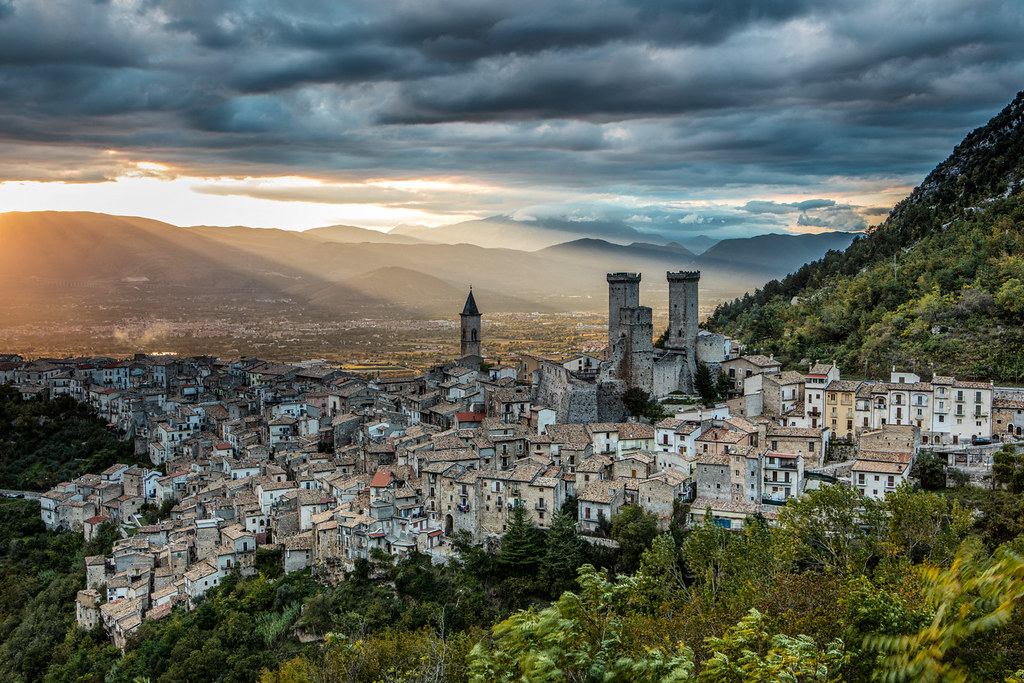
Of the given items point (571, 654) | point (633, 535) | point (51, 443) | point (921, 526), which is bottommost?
point (51, 443)

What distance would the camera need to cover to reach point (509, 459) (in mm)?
30656

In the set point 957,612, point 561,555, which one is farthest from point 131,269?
point 957,612

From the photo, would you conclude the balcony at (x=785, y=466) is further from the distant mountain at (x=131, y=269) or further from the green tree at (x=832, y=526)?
the distant mountain at (x=131, y=269)

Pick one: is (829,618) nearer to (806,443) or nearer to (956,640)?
(956,640)

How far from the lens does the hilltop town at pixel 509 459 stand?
86.1 ft

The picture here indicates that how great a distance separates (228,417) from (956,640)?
4507cm

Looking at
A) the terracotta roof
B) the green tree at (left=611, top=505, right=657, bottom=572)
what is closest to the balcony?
the terracotta roof

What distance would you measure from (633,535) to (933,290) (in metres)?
23.9

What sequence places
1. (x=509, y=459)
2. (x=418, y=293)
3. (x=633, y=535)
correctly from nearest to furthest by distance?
(x=633, y=535) → (x=509, y=459) → (x=418, y=293)

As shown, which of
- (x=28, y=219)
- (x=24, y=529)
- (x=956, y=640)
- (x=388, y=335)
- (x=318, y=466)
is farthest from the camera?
(x=28, y=219)

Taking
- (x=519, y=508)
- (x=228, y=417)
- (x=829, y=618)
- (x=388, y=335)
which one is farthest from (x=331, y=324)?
(x=829, y=618)

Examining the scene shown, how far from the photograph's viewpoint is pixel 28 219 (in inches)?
6895

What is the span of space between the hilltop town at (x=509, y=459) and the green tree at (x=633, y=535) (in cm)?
112

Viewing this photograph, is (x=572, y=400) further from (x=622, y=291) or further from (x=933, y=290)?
(x=933, y=290)
